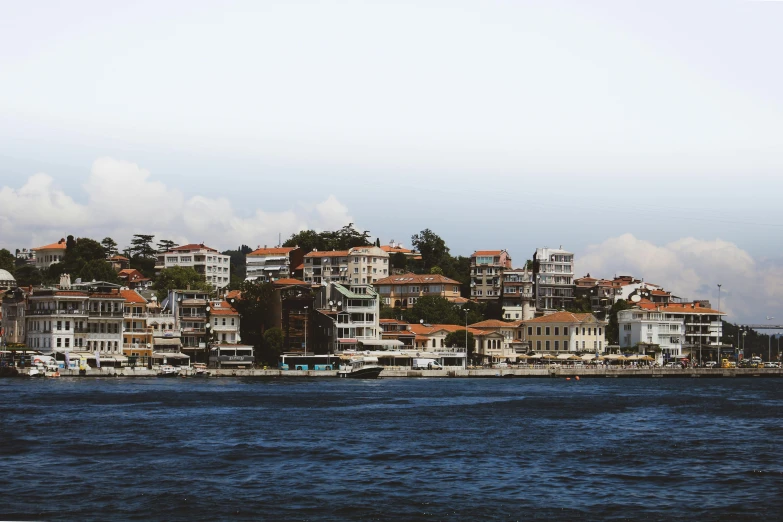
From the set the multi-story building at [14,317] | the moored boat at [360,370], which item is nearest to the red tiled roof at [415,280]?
the moored boat at [360,370]

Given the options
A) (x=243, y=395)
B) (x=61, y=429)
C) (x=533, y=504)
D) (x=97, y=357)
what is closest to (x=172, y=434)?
(x=61, y=429)

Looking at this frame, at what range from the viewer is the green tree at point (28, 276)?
132m

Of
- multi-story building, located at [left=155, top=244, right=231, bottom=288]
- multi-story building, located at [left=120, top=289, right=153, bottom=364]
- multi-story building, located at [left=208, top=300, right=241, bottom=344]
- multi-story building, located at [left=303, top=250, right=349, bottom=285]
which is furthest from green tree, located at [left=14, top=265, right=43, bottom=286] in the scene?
multi-story building, located at [left=208, top=300, right=241, bottom=344]

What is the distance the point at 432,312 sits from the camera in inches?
4756

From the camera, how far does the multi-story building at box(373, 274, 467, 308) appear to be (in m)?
130

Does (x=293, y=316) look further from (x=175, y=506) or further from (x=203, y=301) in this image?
(x=175, y=506)

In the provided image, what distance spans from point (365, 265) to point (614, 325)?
33.7 meters

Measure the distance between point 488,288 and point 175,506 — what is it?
113289mm

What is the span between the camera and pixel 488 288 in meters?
138

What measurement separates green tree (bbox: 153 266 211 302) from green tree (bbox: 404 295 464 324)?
24628 millimetres

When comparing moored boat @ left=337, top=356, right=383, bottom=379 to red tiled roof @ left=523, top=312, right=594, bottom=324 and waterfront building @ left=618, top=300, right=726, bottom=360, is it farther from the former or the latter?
waterfront building @ left=618, top=300, right=726, bottom=360

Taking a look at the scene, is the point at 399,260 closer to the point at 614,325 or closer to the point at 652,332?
the point at 614,325

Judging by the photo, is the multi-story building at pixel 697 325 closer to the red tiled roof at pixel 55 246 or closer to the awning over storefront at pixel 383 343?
the awning over storefront at pixel 383 343

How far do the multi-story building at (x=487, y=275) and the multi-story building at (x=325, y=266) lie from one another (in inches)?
682
